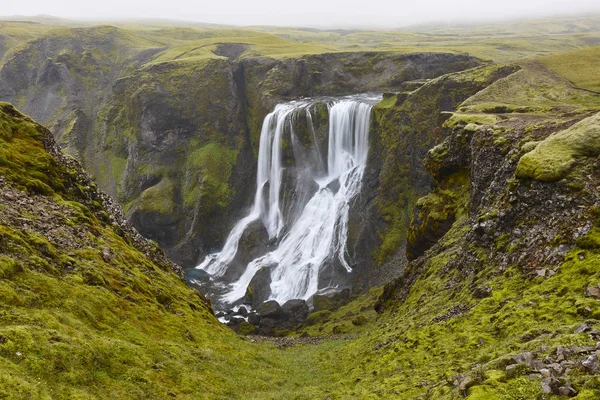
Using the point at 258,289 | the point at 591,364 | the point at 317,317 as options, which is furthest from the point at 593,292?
the point at 258,289

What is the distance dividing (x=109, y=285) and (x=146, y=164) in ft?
220

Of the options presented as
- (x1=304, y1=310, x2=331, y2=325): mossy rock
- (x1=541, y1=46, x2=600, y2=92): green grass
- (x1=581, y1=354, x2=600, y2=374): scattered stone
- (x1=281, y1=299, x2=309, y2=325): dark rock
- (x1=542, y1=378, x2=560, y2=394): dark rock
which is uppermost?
(x1=541, y1=46, x2=600, y2=92): green grass

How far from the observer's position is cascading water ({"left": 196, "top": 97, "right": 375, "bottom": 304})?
53.7 m

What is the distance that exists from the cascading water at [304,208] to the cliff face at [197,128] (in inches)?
206

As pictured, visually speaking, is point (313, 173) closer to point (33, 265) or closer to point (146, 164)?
point (146, 164)

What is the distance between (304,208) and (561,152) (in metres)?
45.3

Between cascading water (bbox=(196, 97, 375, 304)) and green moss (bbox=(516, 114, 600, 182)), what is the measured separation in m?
34.4

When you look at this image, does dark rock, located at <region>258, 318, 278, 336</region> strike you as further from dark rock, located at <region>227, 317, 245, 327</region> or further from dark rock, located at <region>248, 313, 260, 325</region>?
dark rock, located at <region>227, 317, 245, 327</region>

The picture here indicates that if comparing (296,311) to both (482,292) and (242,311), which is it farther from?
(482,292)

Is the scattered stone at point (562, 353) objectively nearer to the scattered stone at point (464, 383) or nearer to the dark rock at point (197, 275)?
the scattered stone at point (464, 383)

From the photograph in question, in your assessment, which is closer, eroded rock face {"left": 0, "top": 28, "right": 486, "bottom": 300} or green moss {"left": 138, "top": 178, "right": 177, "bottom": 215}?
eroded rock face {"left": 0, "top": 28, "right": 486, "bottom": 300}

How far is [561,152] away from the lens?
19.2 meters

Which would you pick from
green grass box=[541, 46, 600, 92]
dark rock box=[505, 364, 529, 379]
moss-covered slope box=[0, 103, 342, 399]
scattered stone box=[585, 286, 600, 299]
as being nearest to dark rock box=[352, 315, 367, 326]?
moss-covered slope box=[0, 103, 342, 399]

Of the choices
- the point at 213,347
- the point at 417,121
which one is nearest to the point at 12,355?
the point at 213,347
